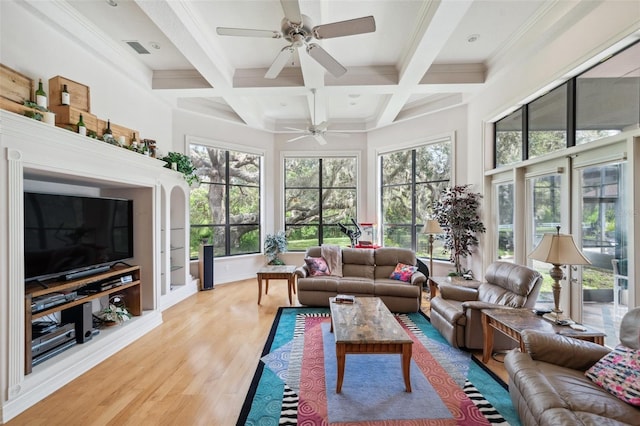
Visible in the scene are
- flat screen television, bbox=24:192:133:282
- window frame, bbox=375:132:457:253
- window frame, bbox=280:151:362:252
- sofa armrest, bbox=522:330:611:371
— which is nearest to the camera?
sofa armrest, bbox=522:330:611:371

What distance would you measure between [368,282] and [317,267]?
3.04 ft

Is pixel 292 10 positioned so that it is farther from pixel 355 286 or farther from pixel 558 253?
pixel 355 286

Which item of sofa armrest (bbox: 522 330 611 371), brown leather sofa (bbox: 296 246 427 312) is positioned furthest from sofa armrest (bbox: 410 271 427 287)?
sofa armrest (bbox: 522 330 611 371)

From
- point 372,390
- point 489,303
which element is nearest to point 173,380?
point 372,390

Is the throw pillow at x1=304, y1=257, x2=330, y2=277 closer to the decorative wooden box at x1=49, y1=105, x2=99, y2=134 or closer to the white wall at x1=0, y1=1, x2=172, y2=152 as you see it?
the white wall at x1=0, y1=1, x2=172, y2=152

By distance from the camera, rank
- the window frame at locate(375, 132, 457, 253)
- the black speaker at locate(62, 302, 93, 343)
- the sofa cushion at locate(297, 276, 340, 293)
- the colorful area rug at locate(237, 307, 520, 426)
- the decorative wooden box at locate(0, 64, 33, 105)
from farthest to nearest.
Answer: the window frame at locate(375, 132, 457, 253) → the sofa cushion at locate(297, 276, 340, 293) → the black speaker at locate(62, 302, 93, 343) → the decorative wooden box at locate(0, 64, 33, 105) → the colorful area rug at locate(237, 307, 520, 426)

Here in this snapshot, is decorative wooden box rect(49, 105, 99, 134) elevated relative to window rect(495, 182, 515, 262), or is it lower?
elevated

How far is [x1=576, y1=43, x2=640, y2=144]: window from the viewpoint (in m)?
2.49

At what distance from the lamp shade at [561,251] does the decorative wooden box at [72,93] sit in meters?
4.99

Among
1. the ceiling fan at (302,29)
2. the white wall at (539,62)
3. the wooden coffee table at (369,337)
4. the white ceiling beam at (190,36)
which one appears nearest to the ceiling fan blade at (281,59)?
the ceiling fan at (302,29)

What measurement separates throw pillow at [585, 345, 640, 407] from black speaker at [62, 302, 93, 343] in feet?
14.4

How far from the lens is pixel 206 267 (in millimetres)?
5746

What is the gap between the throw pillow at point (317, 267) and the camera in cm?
489

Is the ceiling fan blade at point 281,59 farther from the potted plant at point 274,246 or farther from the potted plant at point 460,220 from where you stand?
the potted plant at point 274,246
